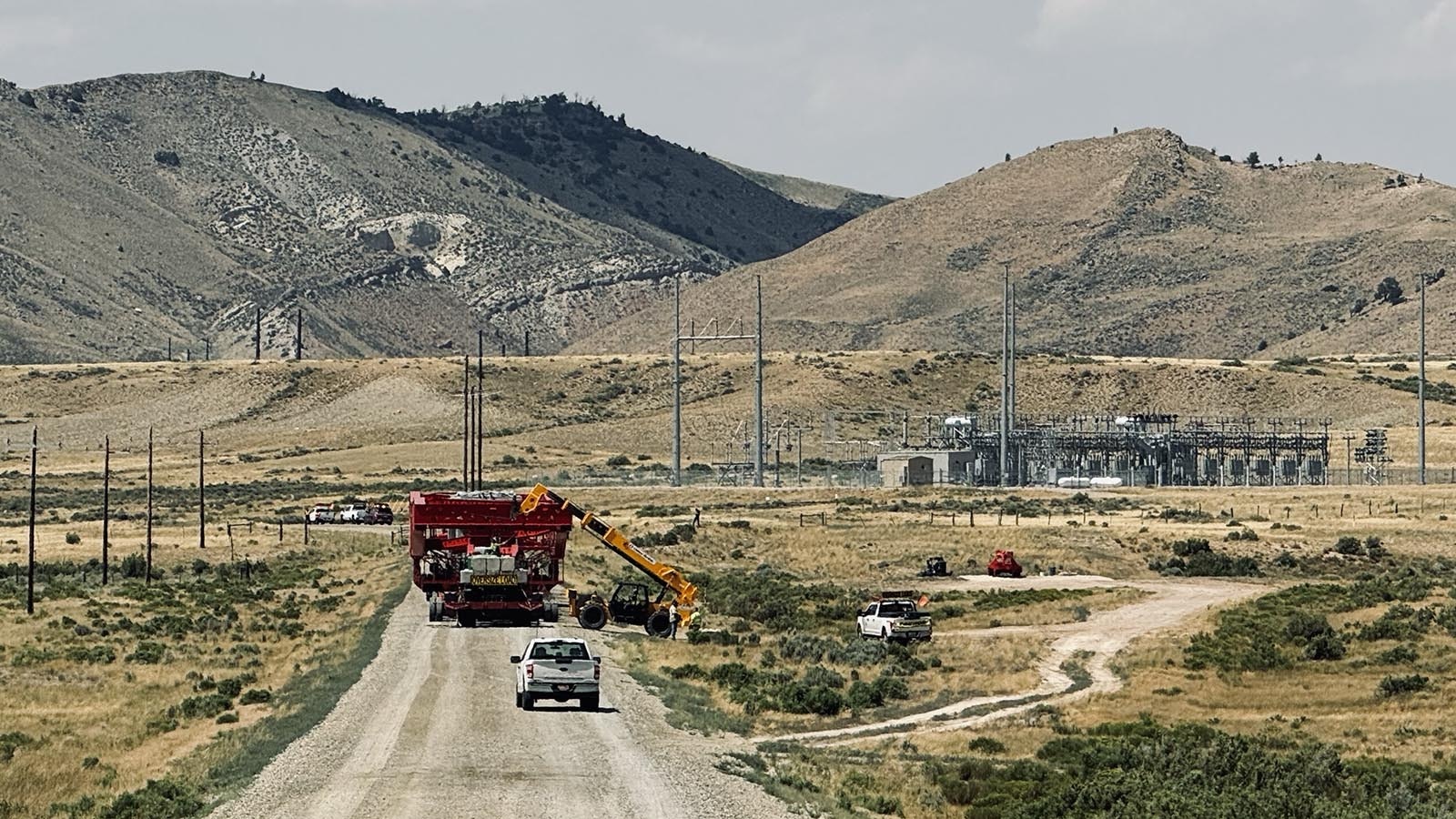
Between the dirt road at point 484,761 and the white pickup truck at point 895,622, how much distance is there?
13563 mm

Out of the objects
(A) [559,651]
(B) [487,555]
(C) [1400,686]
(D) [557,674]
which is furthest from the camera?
(B) [487,555]

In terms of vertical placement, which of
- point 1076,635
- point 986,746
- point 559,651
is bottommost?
point 986,746

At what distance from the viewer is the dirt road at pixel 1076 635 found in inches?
1734

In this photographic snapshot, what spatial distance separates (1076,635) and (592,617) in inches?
547

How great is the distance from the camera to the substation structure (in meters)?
134

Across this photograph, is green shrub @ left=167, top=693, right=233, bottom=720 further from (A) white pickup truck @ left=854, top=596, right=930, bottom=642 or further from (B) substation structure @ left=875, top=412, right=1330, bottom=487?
(B) substation structure @ left=875, top=412, right=1330, bottom=487

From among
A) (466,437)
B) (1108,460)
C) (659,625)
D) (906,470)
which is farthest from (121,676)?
(1108,460)

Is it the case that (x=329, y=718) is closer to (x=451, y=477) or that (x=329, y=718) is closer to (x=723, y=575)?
(x=723, y=575)

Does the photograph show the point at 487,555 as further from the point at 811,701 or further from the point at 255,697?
the point at 811,701

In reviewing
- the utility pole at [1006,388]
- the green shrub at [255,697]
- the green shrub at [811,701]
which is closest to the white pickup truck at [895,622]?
the green shrub at [811,701]

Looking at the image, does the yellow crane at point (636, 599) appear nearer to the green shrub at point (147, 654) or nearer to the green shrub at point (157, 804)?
the green shrub at point (147, 654)

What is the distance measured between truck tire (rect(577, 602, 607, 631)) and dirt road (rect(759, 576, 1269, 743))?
9.98 meters

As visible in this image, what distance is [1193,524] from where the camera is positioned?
337ft

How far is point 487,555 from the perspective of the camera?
55.4 metres
